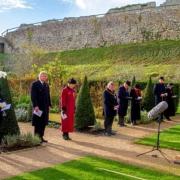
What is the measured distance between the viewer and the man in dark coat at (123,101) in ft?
47.2

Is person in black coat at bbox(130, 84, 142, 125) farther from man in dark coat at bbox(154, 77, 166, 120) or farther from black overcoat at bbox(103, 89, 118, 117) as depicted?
black overcoat at bbox(103, 89, 118, 117)

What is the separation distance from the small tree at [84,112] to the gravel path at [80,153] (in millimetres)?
572

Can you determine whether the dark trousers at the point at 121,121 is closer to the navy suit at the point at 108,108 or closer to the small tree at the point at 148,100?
the navy suit at the point at 108,108

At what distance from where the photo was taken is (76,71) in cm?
3497

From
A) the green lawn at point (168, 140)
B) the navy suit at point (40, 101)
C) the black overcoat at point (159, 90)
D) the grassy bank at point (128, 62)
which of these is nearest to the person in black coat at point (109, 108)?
the green lawn at point (168, 140)

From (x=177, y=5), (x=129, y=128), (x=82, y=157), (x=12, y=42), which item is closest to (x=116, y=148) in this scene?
(x=82, y=157)

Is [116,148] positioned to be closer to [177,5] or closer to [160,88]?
[160,88]

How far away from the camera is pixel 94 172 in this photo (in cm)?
791

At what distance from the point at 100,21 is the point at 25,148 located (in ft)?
118

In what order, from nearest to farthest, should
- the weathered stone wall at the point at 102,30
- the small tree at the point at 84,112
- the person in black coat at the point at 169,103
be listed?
the small tree at the point at 84,112 → the person in black coat at the point at 169,103 → the weathered stone wall at the point at 102,30

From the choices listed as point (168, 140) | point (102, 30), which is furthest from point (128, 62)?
point (168, 140)

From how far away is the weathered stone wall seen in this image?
38.3 m

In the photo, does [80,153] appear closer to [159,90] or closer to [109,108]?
[109,108]

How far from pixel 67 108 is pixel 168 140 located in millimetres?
2852
